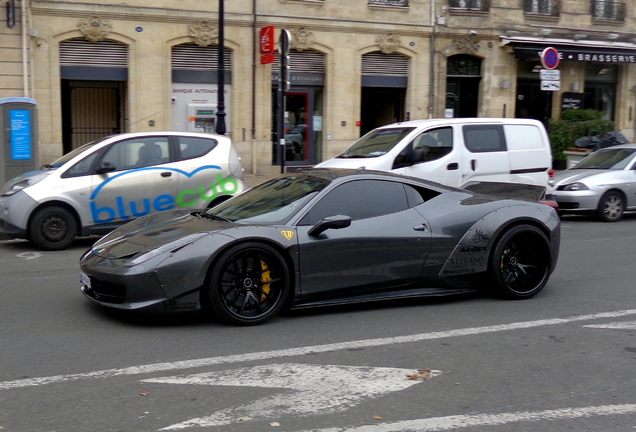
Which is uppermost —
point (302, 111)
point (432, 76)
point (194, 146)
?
point (432, 76)

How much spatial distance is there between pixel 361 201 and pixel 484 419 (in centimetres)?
295

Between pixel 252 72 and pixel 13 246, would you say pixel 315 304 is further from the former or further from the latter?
pixel 252 72

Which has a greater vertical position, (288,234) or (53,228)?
(288,234)

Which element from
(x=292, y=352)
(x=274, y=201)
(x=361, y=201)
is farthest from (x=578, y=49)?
(x=292, y=352)

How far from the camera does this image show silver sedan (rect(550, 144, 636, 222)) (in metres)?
14.6

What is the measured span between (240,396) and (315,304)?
202 centimetres

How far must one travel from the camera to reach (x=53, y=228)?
1059 cm

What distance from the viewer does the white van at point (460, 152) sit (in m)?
12.9

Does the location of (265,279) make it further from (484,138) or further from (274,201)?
(484,138)

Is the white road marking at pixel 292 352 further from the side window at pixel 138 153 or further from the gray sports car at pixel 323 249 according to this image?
the side window at pixel 138 153

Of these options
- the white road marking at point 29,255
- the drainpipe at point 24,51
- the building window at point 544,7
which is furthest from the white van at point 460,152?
the building window at point 544,7

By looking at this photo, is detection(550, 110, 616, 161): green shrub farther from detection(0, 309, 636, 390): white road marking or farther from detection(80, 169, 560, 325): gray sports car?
detection(0, 309, 636, 390): white road marking

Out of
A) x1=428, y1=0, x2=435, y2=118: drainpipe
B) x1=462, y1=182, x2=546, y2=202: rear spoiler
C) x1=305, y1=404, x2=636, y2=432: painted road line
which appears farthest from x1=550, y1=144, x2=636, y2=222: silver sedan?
x1=305, y1=404, x2=636, y2=432: painted road line

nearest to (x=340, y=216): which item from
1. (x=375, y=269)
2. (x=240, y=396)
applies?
(x=375, y=269)
